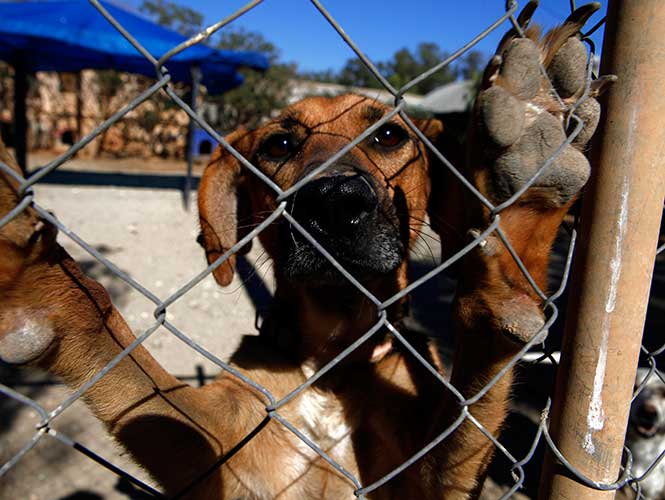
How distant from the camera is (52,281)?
110cm

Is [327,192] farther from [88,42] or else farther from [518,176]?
[88,42]

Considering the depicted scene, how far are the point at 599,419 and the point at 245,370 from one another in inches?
56.2

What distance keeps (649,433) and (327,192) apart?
10.7 ft

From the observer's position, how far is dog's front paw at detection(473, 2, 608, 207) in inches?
41.0

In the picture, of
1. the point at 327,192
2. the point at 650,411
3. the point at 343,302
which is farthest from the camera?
the point at 650,411

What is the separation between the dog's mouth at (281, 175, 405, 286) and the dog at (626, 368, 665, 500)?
8.79ft

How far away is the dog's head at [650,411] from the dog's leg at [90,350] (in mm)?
3078

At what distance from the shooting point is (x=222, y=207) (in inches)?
94.0

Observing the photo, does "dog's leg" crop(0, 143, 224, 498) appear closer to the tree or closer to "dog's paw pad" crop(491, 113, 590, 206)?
"dog's paw pad" crop(491, 113, 590, 206)

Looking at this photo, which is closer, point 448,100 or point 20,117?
point 20,117

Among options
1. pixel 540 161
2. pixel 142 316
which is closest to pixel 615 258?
pixel 540 161

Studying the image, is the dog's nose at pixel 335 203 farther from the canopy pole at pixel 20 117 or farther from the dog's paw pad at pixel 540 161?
the canopy pole at pixel 20 117

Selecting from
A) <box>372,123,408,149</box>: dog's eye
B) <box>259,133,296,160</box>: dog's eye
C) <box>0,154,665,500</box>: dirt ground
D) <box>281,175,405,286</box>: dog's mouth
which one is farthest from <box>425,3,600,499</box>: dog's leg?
<box>259,133,296,160</box>: dog's eye

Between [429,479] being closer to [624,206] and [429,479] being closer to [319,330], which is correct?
[319,330]
